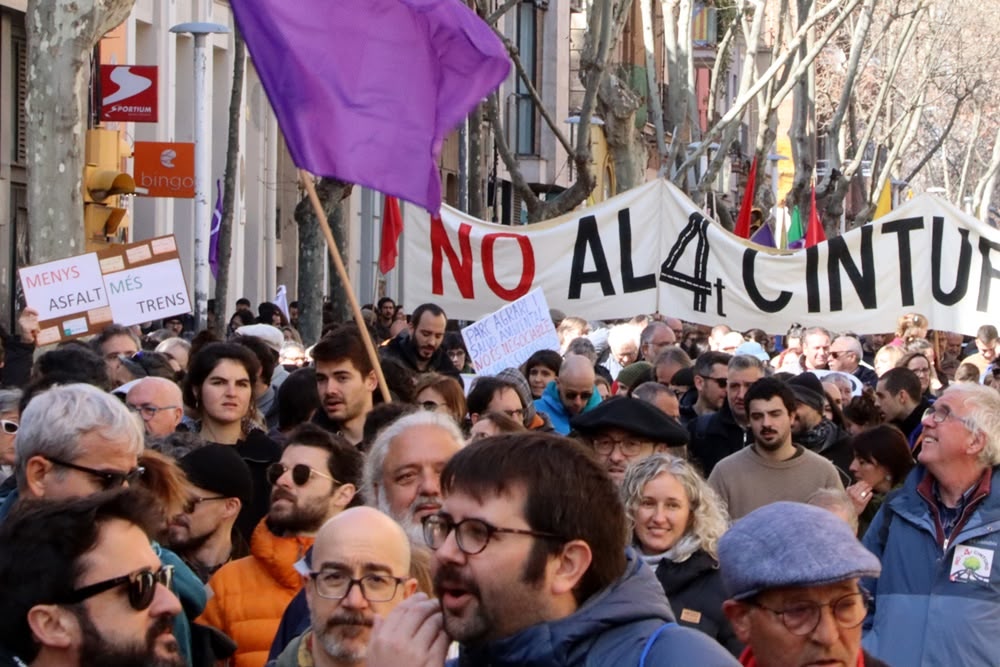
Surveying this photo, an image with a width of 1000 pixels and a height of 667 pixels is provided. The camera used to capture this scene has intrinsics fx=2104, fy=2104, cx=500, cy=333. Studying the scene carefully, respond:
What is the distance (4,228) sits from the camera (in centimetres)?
2423

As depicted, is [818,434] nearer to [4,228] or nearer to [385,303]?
[385,303]

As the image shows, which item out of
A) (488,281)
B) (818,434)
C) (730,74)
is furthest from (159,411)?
(730,74)

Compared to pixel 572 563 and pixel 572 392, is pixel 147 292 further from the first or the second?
pixel 572 563

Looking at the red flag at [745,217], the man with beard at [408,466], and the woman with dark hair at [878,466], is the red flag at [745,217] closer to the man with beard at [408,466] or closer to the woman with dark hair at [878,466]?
the woman with dark hair at [878,466]

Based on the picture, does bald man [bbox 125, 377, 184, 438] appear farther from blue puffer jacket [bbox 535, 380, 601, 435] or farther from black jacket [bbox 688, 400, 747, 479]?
black jacket [bbox 688, 400, 747, 479]

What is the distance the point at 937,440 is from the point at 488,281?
6.64 meters

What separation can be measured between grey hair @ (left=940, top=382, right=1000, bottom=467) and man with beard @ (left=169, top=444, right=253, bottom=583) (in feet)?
8.01

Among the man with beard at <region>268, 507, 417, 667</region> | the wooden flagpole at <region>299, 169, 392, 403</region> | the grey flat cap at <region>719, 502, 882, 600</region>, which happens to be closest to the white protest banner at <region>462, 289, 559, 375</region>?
the wooden flagpole at <region>299, 169, 392, 403</region>

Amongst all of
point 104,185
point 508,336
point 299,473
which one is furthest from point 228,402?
point 104,185

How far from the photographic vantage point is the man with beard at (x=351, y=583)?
454cm

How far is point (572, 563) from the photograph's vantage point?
333 cm

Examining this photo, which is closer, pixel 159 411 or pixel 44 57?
pixel 159 411

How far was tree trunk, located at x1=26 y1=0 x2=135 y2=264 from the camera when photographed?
13.3 meters

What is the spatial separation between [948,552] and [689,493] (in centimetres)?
99
